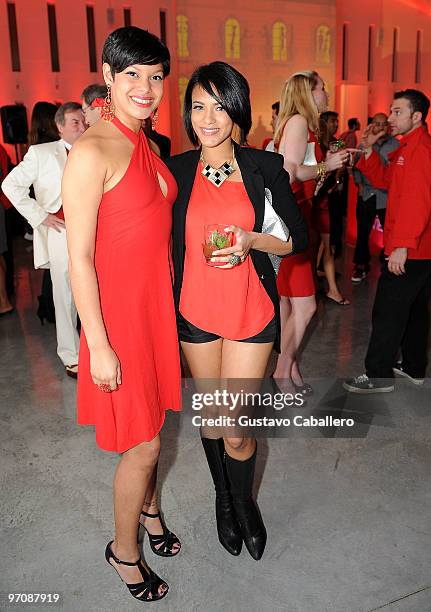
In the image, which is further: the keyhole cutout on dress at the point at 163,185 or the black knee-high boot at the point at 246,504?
the black knee-high boot at the point at 246,504

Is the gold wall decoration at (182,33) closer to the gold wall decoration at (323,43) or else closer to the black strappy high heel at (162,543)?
the gold wall decoration at (323,43)

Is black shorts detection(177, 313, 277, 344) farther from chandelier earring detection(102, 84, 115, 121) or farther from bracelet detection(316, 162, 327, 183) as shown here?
bracelet detection(316, 162, 327, 183)

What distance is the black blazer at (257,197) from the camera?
181cm

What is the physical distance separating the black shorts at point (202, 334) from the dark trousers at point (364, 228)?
4260mm

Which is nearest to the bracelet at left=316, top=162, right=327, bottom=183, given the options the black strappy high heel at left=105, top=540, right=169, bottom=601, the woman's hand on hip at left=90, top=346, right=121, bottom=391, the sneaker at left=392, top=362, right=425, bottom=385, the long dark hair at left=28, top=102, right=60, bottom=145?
the sneaker at left=392, top=362, right=425, bottom=385

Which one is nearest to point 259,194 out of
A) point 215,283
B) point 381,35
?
point 215,283

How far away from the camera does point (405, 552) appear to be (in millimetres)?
2037

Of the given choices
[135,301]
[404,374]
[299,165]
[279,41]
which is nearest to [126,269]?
[135,301]

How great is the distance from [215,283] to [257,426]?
1352mm

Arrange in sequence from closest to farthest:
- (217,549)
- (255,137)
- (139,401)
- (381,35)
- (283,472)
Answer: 1. (139,401)
2. (217,549)
3. (283,472)
4. (255,137)
5. (381,35)

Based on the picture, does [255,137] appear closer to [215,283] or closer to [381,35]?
[381,35]

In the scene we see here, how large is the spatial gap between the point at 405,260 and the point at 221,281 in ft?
5.26

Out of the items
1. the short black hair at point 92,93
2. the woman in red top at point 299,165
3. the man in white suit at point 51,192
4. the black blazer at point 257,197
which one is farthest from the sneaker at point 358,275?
the black blazer at point 257,197

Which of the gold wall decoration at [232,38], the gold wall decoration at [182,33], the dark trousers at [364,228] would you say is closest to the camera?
the dark trousers at [364,228]
